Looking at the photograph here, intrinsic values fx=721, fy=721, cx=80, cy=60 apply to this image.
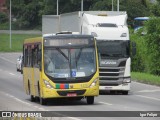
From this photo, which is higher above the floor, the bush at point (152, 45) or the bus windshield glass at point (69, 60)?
the bus windshield glass at point (69, 60)

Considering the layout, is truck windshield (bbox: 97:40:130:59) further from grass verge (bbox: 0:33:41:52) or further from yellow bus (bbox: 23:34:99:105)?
grass verge (bbox: 0:33:41:52)

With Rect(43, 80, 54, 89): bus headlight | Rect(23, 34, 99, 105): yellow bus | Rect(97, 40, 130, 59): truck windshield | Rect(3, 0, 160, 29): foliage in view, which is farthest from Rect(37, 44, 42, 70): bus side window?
Rect(3, 0, 160, 29): foliage

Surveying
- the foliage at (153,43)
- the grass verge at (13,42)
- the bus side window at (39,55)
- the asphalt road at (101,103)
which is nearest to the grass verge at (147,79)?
the asphalt road at (101,103)

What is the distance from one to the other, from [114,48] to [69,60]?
6.40 meters

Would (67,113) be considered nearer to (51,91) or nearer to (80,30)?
(51,91)

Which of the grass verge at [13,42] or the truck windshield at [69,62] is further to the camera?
the grass verge at [13,42]

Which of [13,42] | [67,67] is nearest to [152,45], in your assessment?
[67,67]

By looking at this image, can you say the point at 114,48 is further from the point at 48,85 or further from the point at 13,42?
the point at 13,42

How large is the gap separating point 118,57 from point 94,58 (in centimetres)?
585

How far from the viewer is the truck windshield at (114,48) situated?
31688 millimetres

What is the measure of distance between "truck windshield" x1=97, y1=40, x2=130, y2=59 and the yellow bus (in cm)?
571

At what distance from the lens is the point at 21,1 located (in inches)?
5037

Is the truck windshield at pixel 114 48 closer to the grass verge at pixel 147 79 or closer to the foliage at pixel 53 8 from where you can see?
the grass verge at pixel 147 79

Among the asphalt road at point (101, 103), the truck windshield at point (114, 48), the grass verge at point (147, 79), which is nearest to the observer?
the asphalt road at point (101, 103)
